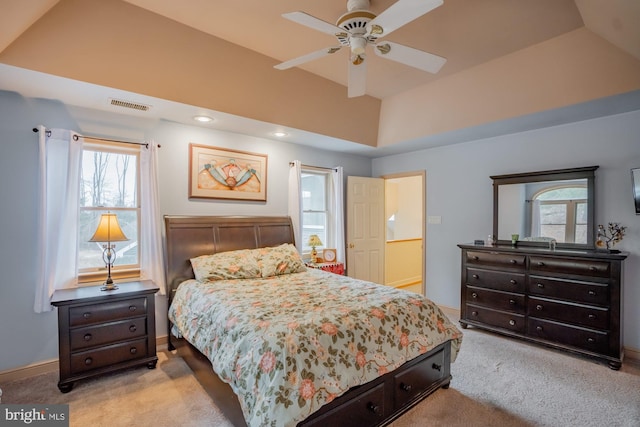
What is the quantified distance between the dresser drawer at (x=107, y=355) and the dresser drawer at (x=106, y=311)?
0.82 ft

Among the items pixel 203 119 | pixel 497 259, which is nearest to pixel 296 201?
pixel 203 119

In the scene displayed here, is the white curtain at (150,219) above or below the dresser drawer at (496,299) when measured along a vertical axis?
above

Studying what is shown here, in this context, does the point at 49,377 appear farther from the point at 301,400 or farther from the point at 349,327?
the point at 349,327

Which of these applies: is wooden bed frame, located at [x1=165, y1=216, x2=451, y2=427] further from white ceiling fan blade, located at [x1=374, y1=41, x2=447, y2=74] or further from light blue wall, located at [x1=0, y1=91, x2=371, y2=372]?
white ceiling fan blade, located at [x1=374, y1=41, x2=447, y2=74]

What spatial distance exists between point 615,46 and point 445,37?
1.35m

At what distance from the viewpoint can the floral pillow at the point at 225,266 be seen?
10.1 feet

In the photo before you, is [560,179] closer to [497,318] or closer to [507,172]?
[507,172]

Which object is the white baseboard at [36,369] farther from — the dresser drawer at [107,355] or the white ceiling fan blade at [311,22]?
the white ceiling fan blade at [311,22]

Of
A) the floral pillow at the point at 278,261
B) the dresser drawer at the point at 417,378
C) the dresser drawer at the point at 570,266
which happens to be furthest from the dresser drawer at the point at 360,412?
the dresser drawer at the point at 570,266

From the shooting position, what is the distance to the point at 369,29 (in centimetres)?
196

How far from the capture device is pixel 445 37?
276 cm

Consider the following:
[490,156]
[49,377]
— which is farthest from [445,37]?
[49,377]

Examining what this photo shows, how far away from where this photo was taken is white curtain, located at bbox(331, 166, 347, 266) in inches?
187

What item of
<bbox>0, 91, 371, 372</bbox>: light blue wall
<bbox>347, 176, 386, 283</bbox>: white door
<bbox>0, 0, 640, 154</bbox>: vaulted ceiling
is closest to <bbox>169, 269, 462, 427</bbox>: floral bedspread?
<bbox>0, 91, 371, 372</bbox>: light blue wall
